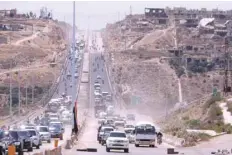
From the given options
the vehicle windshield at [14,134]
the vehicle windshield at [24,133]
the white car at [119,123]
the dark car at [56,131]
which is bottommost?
the white car at [119,123]

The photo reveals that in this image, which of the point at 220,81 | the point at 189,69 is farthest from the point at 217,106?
the point at 189,69

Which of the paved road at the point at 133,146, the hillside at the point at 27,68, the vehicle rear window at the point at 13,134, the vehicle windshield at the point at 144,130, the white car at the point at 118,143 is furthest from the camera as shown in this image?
the hillside at the point at 27,68

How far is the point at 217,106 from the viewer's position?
96375mm

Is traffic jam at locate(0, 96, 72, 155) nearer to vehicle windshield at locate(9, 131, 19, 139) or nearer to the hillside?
vehicle windshield at locate(9, 131, 19, 139)

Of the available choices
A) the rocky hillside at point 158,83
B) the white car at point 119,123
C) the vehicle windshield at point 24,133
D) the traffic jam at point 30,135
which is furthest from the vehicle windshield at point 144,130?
the rocky hillside at point 158,83

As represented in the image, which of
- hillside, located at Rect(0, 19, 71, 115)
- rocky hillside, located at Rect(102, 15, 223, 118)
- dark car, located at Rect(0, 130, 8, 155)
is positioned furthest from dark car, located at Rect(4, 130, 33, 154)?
rocky hillside, located at Rect(102, 15, 223, 118)

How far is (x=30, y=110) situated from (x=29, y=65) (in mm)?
41291

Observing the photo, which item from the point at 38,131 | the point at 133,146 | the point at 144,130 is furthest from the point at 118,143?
the point at 38,131

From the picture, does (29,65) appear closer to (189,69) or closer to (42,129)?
(189,69)

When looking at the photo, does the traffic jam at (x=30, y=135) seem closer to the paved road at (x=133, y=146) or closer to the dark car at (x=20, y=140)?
the dark car at (x=20, y=140)

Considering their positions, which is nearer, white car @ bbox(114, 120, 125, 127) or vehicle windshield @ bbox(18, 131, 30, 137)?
vehicle windshield @ bbox(18, 131, 30, 137)

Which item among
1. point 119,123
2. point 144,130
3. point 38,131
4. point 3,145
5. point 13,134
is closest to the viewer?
point 3,145

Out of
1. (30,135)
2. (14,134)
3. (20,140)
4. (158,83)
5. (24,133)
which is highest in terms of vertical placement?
(14,134)

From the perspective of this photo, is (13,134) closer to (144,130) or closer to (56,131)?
(144,130)
